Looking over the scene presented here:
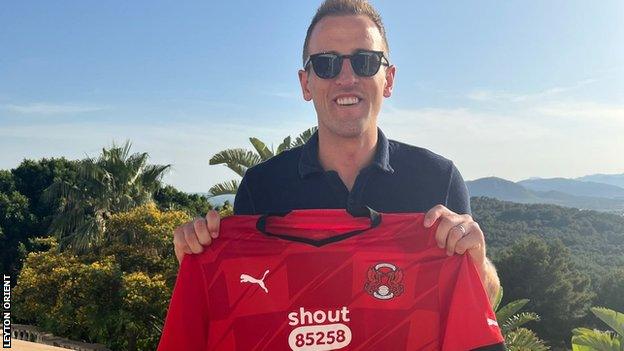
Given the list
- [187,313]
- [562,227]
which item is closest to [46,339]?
[187,313]

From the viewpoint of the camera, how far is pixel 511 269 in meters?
37.1

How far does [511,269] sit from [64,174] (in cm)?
2989

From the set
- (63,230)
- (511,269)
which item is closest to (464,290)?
(63,230)

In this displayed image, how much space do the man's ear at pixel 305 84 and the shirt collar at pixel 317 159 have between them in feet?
1.04

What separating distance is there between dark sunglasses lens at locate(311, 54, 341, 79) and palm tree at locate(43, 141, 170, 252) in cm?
2040

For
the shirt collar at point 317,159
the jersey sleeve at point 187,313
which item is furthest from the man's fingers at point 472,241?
the jersey sleeve at point 187,313

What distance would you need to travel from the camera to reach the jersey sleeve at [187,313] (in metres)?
3.00

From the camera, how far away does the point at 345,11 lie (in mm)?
3363

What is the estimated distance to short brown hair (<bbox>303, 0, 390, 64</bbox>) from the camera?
3.38m

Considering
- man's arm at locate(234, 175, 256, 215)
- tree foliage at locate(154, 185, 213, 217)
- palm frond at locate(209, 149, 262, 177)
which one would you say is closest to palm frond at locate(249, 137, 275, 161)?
palm frond at locate(209, 149, 262, 177)

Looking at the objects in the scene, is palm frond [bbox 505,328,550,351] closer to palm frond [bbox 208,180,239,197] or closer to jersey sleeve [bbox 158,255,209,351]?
palm frond [bbox 208,180,239,197]

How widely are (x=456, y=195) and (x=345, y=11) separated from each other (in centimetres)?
129

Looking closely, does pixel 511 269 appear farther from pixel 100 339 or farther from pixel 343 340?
pixel 343 340

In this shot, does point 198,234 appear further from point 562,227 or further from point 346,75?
point 562,227
